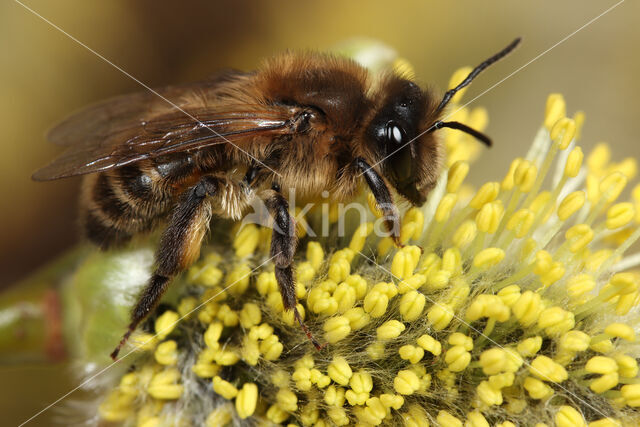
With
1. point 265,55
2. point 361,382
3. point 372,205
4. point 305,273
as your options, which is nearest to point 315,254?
point 305,273

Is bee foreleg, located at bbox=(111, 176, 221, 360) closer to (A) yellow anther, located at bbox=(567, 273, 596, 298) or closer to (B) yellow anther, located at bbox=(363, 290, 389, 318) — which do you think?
(B) yellow anther, located at bbox=(363, 290, 389, 318)

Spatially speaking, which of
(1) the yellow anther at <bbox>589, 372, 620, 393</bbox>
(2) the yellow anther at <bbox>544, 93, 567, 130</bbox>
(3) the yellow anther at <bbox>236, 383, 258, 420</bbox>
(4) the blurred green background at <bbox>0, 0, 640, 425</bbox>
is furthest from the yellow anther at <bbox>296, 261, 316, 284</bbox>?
(4) the blurred green background at <bbox>0, 0, 640, 425</bbox>

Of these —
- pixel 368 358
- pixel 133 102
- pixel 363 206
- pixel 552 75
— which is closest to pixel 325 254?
pixel 363 206

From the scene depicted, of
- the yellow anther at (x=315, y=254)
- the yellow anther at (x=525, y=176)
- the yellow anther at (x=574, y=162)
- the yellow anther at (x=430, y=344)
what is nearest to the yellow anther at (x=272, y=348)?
the yellow anther at (x=315, y=254)

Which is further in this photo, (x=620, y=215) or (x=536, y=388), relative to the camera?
(x=620, y=215)

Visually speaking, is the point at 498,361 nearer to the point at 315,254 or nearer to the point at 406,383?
the point at 406,383

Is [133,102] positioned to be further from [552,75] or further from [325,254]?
[552,75]

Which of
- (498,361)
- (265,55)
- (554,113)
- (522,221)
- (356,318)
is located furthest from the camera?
(265,55)
